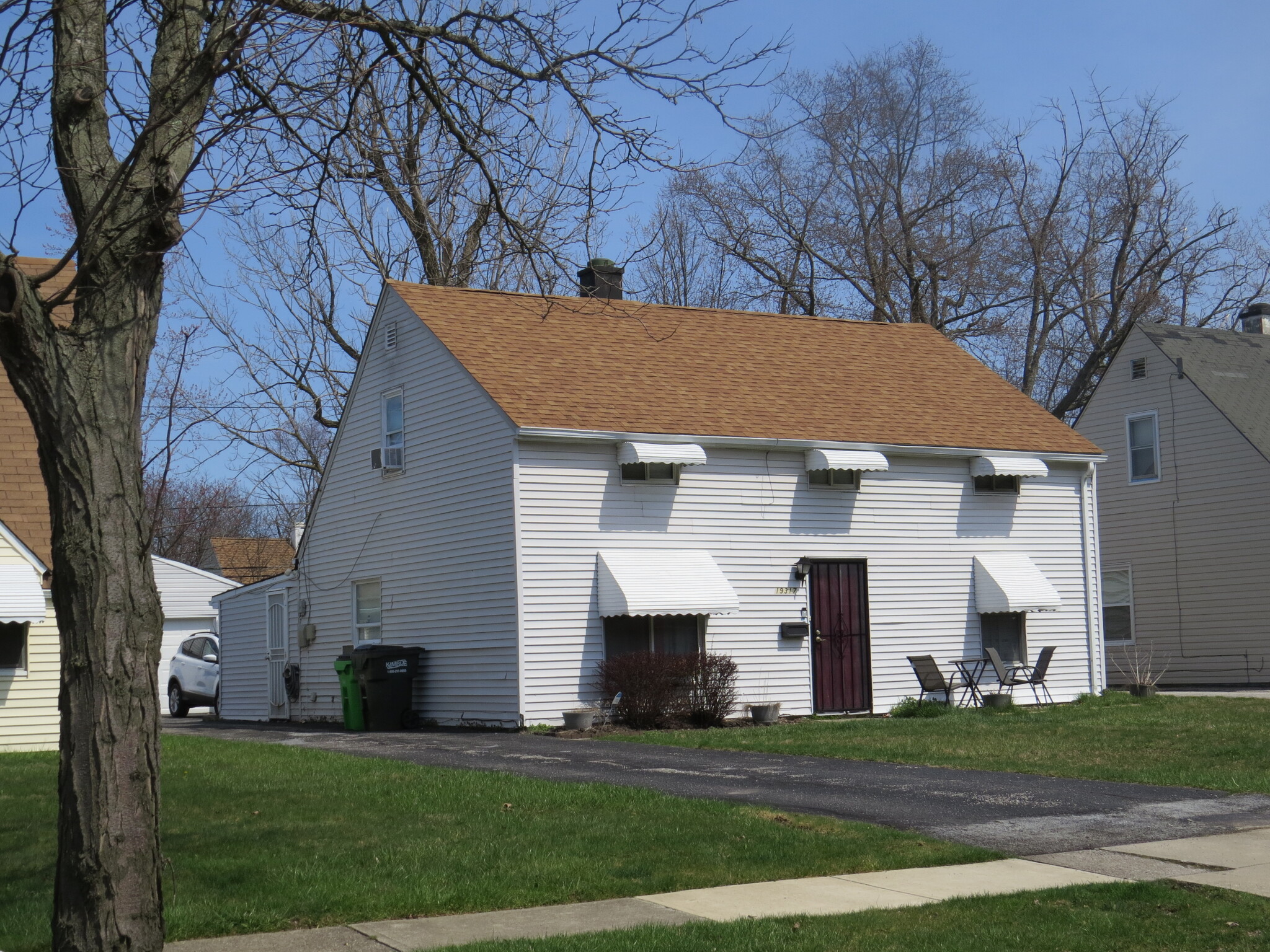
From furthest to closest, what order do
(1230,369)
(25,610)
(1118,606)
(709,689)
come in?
(1118,606)
(1230,369)
(709,689)
(25,610)

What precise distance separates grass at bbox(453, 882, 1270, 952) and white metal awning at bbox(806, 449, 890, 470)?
13828mm

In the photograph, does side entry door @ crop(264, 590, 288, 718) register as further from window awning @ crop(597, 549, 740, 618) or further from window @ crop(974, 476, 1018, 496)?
window @ crop(974, 476, 1018, 496)

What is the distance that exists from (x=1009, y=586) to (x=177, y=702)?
18.2 meters

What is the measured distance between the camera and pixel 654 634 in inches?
798

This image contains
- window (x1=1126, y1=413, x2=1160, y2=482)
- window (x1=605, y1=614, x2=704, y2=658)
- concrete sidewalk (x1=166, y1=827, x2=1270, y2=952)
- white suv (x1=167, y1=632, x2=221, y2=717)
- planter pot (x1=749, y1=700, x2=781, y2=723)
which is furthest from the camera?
white suv (x1=167, y1=632, x2=221, y2=717)

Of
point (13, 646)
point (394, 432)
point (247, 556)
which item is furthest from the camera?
point (247, 556)

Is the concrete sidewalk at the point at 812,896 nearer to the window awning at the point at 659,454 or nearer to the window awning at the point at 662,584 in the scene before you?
the window awning at the point at 662,584

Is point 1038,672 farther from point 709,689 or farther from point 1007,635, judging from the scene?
point 709,689

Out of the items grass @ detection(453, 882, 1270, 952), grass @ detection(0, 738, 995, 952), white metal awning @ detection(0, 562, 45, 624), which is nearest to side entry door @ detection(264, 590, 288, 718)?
white metal awning @ detection(0, 562, 45, 624)

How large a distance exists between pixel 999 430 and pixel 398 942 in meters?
18.9

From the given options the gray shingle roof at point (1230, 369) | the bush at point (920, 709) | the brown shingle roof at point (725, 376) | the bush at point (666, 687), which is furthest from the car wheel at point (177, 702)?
the gray shingle roof at point (1230, 369)

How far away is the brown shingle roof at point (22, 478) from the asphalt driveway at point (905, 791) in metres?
5.49

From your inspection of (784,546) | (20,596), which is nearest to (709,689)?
(784,546)

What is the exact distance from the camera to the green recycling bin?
20.5 m
